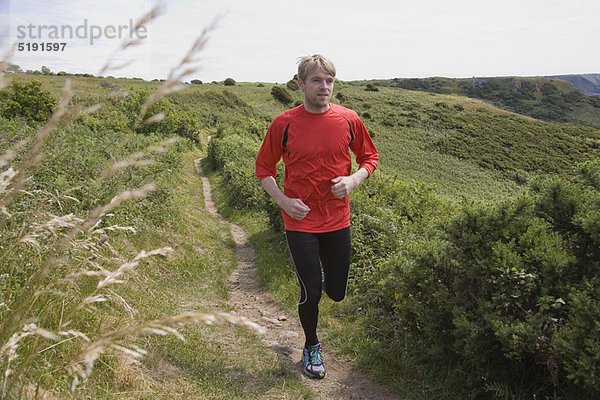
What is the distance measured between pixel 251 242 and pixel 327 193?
6.76 meters

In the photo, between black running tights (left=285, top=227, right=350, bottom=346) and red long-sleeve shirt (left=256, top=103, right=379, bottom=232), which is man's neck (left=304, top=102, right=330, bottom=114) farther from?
black running tights (left=285, top=227, right=350, bottom=346)

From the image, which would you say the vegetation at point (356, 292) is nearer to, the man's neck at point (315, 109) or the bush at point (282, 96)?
the man's neck at point (315, 109)

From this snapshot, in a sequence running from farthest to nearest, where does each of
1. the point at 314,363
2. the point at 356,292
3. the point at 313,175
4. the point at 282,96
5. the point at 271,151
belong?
the point at 282,96 < the point at 356,292 < the point at 314,363 < the point at 271,151 < the point at 313,175

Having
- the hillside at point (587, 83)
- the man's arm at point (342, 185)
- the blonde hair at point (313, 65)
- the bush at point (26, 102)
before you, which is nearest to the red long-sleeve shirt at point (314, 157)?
the man's arm at point (342, 185)

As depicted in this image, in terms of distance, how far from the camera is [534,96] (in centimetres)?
10625

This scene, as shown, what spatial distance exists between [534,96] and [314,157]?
12185cm

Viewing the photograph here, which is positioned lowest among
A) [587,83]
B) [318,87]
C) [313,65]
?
[318,87]

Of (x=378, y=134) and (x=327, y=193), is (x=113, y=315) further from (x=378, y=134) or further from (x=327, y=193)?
(x=378, y=134)

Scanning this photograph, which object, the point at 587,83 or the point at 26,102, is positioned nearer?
the point at 26,102

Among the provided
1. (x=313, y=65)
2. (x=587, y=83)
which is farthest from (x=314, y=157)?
(x=587, y=83)

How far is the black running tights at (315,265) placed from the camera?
3.65 meters

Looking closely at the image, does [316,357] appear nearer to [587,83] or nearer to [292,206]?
[292,206]

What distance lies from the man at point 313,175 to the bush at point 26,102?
16433 mm

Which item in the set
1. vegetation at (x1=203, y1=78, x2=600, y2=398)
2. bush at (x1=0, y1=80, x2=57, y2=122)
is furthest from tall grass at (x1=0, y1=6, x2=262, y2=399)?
bush at (x1=0, y1=80, x2=57, y2=122)
